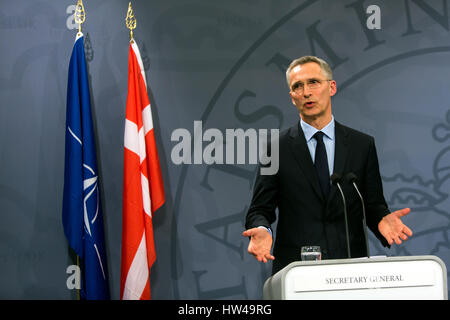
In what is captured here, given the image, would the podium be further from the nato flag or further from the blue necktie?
the nato flag

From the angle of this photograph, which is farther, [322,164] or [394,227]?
[322,164]

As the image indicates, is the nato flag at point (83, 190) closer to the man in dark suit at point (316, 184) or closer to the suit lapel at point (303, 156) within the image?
the man in dark suit at point (316, 184)

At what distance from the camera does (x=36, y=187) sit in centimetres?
412

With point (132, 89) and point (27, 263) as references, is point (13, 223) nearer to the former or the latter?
point (27, 263)

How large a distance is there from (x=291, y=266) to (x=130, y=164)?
2525 mm

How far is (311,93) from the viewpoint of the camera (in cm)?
280

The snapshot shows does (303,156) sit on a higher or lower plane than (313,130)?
lower

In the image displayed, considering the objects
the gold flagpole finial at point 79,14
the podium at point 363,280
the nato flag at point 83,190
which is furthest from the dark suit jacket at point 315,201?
the gold flagpole finial at point 79,14

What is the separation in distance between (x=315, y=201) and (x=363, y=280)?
105cm

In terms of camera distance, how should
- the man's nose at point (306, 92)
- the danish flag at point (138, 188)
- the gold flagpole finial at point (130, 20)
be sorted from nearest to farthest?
the man's nose at point (306, 92)
the danish flag at point (138, 188)
the gold flagpole finial at point (130, 20)

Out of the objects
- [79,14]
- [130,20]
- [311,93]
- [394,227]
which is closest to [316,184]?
[311,93]

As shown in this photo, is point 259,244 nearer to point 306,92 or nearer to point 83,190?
point 306,92

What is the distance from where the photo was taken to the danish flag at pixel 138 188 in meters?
3.85

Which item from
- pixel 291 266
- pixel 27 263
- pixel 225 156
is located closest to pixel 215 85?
pixel 225 156
